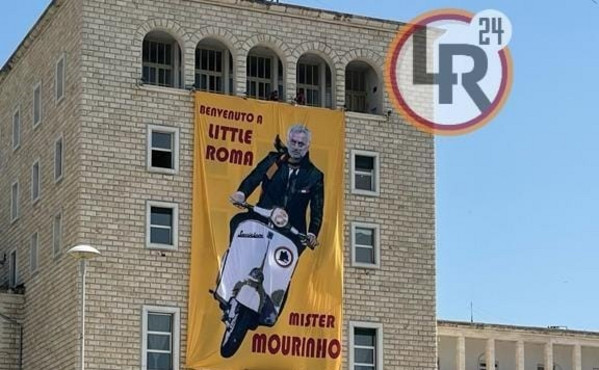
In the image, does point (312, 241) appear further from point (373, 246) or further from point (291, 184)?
point (373, 246)

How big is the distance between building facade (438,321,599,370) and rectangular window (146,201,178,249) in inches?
647

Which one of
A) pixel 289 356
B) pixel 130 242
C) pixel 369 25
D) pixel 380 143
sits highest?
pixel 369 25

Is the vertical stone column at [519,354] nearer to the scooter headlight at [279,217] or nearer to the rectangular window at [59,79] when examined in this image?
the scooter headlight at [279,217]

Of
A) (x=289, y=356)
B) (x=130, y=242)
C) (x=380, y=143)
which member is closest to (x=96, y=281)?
(x=130, y=242)

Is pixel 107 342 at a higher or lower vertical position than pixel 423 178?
lower

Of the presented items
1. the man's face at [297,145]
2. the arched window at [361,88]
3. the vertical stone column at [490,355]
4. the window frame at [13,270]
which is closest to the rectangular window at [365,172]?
the man's face at [297,145]

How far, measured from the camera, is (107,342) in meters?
48.7

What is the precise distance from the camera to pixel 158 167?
50562 mm

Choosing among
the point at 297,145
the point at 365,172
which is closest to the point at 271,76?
the point at 297,145

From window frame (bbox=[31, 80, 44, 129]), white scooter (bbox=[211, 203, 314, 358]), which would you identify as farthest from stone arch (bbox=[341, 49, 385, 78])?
window frame (bbox=[31, 80, 44, 129])

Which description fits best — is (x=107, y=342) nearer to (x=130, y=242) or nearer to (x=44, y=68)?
(x=130, y=242)

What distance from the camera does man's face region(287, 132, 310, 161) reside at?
5209 cm

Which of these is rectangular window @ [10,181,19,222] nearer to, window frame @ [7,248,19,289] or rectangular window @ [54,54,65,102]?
window frame @ [7,248,19,289]

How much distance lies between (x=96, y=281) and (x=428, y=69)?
1415 centimetres
